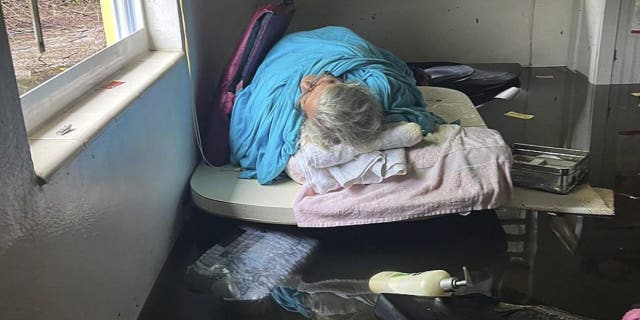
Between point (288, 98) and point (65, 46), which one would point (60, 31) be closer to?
point (65, 46)

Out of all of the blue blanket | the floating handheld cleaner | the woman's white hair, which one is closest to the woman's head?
the woman's white hair

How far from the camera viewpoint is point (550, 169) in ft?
7.95

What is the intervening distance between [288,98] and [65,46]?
899 millimetres

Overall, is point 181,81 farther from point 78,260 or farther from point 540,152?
point 540,152

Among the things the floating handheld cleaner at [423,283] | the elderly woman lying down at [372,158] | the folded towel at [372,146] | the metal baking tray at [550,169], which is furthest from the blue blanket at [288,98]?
the floating handheld cleaner at [423,283]

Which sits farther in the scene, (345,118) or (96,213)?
(345,118)

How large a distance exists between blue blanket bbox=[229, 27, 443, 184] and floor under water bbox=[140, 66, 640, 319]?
297 millimetres

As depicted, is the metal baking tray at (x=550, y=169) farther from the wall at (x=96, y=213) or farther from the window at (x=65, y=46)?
the window at (x=65, y=46)

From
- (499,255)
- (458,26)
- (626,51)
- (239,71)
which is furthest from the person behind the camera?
(458,26)

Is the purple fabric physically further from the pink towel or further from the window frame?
the pink towel

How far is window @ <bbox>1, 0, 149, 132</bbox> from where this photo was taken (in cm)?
142

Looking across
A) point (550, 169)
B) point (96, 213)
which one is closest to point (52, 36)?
point (96, 213)

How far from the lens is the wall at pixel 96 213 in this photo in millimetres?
1074

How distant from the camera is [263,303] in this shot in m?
1.86
